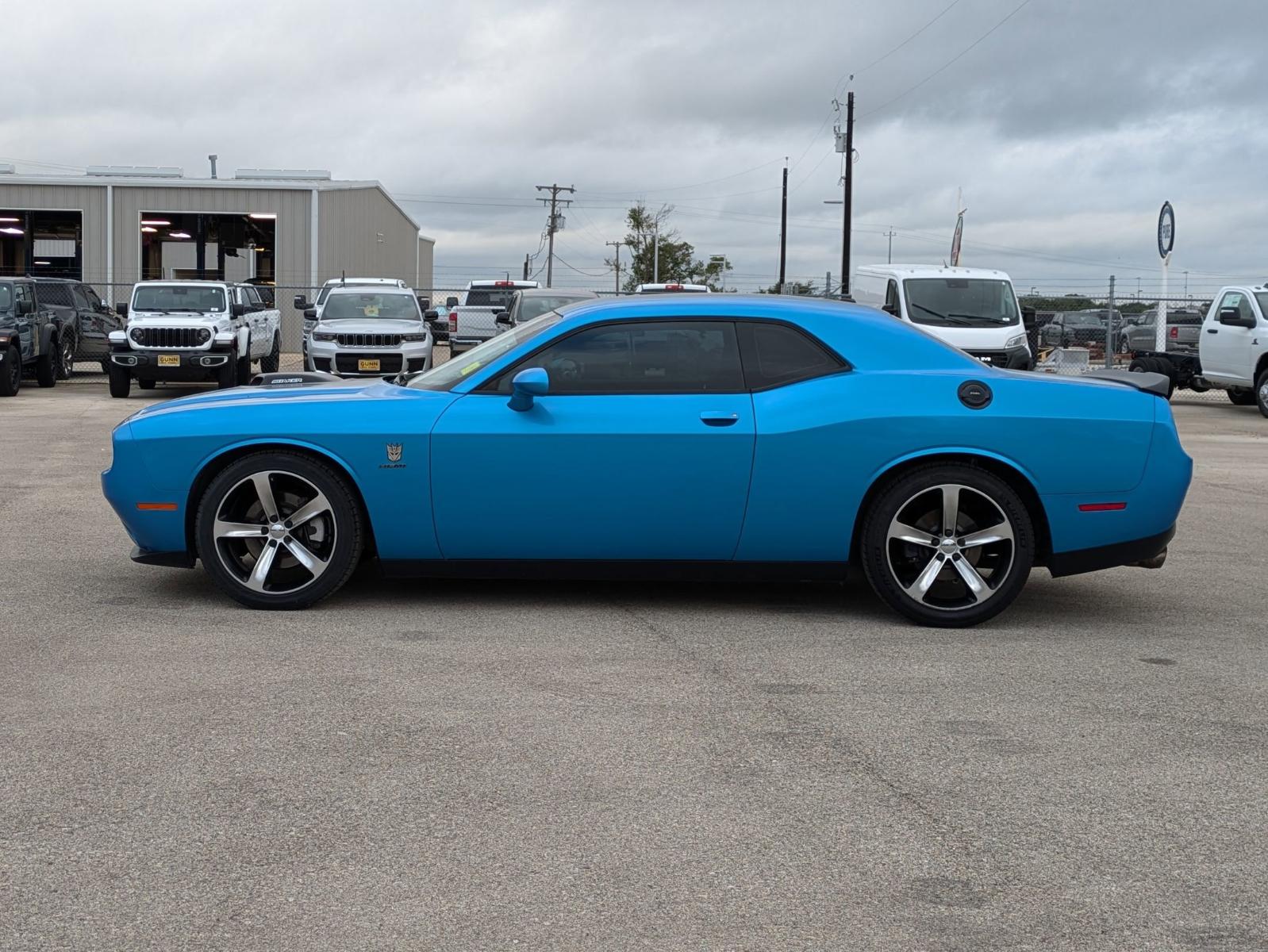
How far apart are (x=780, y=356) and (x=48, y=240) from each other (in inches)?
1565

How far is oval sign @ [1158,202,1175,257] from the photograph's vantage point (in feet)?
76.8

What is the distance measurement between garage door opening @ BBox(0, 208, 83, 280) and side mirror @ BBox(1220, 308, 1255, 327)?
3111cm

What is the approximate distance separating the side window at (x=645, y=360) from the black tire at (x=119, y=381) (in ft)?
54.4

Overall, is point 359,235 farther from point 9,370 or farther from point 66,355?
point 9,370

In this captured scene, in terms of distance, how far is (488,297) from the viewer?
32.6 meters

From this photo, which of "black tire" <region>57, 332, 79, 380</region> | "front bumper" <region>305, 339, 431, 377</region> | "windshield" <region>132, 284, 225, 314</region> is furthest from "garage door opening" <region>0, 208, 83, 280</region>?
"front bumper" <region>305, 339, 431, 377</region>

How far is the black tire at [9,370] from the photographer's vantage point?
21.1 metres

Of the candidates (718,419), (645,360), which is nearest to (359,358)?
(645,360)

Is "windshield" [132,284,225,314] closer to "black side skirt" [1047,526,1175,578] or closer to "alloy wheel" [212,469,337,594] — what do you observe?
"alloy wheel" [212,469,337,594]

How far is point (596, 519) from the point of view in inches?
251

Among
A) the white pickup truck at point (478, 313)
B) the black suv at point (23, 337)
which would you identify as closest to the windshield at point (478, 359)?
the black suv at point (23, 337)

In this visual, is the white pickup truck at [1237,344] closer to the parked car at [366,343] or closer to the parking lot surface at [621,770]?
the parked car at [366,343]

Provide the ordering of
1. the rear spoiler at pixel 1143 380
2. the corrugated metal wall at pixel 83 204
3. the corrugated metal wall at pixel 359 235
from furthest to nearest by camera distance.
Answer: the corrugated metal wall at pixel 359 235, the corrugated metal wall at pixel 83 204, the rear spoiler at pixel 1143 380

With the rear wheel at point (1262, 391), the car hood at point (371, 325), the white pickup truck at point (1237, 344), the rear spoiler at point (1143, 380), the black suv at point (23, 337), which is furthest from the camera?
the car hood at point (371, 325)
